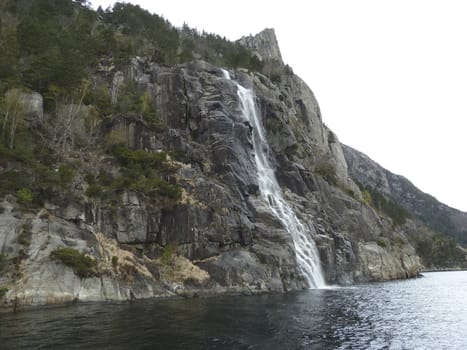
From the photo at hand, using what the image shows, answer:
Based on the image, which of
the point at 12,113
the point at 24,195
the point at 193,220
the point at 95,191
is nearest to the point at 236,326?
the point at 193,220

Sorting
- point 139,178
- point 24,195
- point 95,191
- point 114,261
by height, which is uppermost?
point 139,178

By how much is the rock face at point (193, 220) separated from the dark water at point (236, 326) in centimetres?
520

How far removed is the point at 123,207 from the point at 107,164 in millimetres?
7168

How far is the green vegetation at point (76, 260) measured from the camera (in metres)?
34.1

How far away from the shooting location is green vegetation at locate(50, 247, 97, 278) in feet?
112

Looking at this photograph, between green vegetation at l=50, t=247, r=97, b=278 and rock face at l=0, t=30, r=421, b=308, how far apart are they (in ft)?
1.98

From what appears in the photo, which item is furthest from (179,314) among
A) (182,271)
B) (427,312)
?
(427,312)

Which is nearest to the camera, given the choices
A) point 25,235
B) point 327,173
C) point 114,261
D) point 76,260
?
point 25,235

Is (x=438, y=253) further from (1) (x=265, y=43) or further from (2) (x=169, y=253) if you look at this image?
(2) (x=169, y=253)

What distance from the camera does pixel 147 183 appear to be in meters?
46.8

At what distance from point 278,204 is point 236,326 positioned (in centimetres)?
3815

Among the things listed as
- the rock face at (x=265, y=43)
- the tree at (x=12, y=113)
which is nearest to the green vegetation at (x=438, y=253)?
the rock face at (x=265, y=43)

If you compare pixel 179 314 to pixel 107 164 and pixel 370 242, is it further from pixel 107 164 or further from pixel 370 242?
pixel 370 242

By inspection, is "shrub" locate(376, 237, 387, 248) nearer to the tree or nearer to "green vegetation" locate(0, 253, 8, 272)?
the tree
